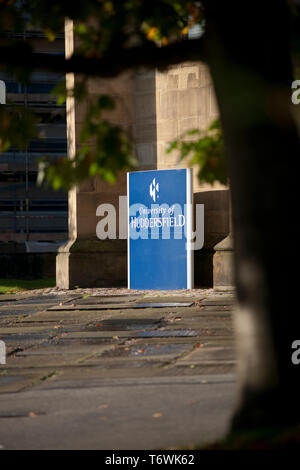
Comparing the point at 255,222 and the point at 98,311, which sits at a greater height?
the point at 255,222

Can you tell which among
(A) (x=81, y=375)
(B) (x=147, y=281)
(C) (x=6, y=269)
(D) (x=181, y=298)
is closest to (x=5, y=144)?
(A) (x=81, y=375)

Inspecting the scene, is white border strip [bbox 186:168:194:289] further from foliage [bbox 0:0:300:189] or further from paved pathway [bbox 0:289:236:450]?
foliage [bbox 0:0:300:189]

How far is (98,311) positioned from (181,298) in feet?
6.74

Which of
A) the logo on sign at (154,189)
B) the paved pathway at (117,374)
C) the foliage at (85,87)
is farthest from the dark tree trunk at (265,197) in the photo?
the logo on sign at (154,189)

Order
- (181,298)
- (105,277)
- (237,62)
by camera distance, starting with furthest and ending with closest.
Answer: (105,277) → (181,298) → (237,62)

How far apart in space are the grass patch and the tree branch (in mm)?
16681

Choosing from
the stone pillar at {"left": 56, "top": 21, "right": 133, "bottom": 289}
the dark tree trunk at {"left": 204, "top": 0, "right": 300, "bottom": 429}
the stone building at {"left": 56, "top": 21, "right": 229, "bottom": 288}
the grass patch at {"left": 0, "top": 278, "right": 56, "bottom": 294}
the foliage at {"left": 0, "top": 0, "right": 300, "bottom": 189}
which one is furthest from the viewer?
the grass patch at {"left": 0, "top": 278, "right": 56, "bottom": 294}

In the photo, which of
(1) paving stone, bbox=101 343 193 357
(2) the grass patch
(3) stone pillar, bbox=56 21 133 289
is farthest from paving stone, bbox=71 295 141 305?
(1) paving stone, bbox=101 343 193 357

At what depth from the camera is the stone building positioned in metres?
19.4

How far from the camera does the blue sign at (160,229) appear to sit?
1828 centimetres

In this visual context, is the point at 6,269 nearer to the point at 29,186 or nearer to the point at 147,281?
the point at 147,281

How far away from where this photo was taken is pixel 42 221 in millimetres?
44188

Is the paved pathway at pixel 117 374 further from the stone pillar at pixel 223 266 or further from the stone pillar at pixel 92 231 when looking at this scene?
the stone pillar at pixel 92 231
